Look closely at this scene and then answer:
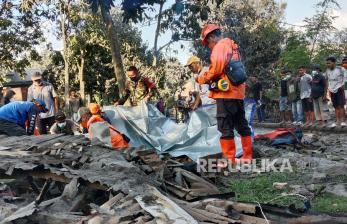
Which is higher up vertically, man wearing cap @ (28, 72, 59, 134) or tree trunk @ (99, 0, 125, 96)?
tree trunk @ (99, 0, 125, 96)

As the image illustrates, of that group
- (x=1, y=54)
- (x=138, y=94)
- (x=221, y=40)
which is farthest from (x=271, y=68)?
(x=221, y=40)

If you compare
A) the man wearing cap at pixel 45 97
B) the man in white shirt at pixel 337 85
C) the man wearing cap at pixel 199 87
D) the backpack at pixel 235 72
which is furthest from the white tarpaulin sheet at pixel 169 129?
the man in white shirt at pixel 337 85

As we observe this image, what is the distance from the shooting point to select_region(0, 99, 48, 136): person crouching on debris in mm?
7520

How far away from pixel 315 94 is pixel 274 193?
797 centimetres

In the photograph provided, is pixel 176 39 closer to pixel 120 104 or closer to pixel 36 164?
pixel 120 104

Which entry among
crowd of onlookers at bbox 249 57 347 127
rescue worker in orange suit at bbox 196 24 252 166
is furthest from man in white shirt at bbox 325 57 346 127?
rescue worker in orange suit at bbox 196 24 252 166

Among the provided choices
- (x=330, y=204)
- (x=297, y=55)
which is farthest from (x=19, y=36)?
(x=330, y=204)

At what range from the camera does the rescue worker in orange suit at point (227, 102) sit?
19.5 ft

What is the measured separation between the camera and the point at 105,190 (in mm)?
4410

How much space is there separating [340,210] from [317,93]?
8.49 m

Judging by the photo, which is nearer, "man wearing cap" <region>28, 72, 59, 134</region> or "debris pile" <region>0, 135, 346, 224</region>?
"debris pile" <region>0, 135, 346, 224</region>

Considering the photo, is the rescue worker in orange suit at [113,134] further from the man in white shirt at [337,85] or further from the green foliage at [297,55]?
the green foliage at [297,55]

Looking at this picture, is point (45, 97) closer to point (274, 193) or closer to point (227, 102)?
point (227, 102)

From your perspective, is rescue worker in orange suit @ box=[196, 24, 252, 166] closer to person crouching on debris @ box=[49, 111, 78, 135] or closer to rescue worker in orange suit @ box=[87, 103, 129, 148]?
rescue worker in orange suit @ box=[87, 103, 129, 148]
